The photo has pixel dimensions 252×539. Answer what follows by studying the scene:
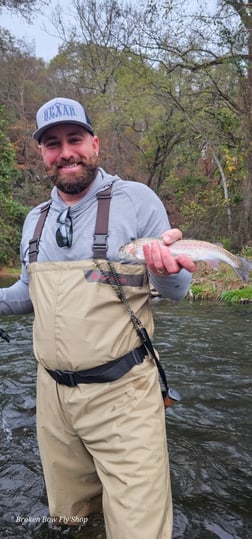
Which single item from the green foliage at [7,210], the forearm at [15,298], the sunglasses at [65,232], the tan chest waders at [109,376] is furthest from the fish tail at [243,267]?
the green foliage at [7,210]

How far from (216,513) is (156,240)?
250 centimetres

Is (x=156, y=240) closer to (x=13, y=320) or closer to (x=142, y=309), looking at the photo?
(x=142, y=309)

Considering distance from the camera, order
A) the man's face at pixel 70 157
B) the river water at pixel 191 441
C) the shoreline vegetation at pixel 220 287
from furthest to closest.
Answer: the shoreline vegetation at pixel 220 287, the river water at pixel 191 441, the man's face at pixel 70 157

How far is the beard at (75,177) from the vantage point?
2.65m

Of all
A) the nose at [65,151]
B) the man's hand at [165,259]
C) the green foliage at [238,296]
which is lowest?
the green foliage at [238,296]

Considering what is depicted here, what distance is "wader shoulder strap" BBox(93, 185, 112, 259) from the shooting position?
2.46 metres

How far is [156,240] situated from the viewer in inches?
87.9

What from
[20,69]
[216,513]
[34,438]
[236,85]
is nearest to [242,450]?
[216,513]

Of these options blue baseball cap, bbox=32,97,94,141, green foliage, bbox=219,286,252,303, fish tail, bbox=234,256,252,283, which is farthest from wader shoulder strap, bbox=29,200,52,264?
green foliage, bbox=219,286,252,303

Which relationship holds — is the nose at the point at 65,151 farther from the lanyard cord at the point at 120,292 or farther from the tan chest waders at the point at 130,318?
the lanyard cord at the point at 120,292

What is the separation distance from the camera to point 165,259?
2172 mm

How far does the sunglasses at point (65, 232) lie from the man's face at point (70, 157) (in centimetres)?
19

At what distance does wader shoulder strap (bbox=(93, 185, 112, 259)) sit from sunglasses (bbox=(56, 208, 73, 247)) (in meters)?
0.17

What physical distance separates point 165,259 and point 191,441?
313 cm
